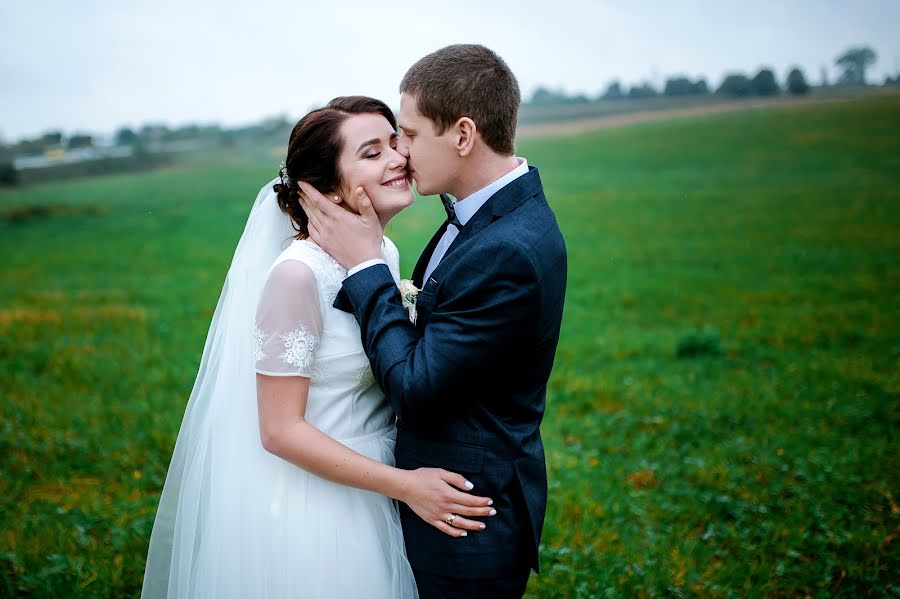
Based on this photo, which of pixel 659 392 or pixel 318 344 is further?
pixel 659 392

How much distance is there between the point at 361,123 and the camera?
2.81 meters

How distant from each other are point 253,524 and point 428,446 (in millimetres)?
776

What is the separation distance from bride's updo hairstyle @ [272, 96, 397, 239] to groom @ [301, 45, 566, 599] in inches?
4.2

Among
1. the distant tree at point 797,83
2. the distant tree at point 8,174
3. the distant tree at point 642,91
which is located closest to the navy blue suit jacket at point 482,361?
the distant tree at point 797,83

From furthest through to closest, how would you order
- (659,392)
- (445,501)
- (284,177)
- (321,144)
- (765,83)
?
(765,83) → (659,392) → (284,177) → (321,144) → (445,501)

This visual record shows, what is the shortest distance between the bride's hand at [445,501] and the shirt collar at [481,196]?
0.92 metres

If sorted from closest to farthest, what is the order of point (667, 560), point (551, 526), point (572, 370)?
point (667, 560) → point (551, 526) → point (572, 370)

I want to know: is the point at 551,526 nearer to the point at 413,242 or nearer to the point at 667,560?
the point at 667,560

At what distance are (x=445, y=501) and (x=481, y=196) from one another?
108 cm

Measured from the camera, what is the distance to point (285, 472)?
2.77 m

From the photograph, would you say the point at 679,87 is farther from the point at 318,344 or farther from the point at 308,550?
the point at 308,550

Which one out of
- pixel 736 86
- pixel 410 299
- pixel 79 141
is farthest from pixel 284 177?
pixel 79 141

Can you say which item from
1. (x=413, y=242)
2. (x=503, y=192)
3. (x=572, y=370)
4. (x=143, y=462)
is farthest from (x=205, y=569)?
(x=413, y=242)

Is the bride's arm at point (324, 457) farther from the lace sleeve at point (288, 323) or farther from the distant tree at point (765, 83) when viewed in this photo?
the distant tree at point (765, 83)
